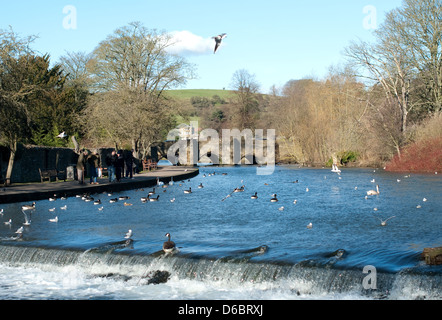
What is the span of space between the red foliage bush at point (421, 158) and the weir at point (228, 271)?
123ft

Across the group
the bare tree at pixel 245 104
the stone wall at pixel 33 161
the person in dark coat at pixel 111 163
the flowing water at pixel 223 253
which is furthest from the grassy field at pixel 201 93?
the flowing water at pixel 223 253

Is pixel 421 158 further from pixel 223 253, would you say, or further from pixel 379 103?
pixel 223 253

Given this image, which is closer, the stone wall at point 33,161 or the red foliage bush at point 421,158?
the stone wall at point 33,161

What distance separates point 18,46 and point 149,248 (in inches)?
684

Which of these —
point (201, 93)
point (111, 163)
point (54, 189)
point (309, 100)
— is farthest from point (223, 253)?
point (201, 93)

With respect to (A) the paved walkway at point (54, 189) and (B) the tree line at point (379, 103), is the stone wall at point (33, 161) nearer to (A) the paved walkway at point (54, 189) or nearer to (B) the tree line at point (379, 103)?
(A) the paved walkway at point (54, 189)

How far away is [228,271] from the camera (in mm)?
12406

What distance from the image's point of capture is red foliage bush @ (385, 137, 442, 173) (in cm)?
4544

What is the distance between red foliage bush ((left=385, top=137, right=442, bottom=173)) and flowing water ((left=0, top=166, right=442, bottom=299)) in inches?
995

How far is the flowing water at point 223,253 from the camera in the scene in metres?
11.5

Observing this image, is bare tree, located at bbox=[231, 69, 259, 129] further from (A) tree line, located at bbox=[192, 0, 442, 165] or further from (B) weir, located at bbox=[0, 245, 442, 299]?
(B) weir, located at bbox=[0, 245, 442, 299]

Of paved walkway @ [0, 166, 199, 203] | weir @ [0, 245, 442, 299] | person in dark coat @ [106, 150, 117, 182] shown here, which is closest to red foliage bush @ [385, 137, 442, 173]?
paved walkway @ [0, 166, 199, 203]

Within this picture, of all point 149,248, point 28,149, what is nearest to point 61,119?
point 28,149
